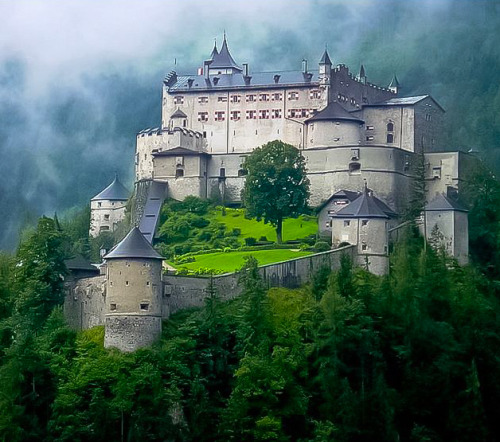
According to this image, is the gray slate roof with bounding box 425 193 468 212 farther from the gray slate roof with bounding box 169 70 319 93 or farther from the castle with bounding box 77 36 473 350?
the gray slate roof with bounding box 169 70 319 93

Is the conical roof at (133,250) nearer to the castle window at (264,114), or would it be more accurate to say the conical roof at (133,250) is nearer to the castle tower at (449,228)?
the castle tower at (449,228)

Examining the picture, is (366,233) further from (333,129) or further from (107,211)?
(107,211)

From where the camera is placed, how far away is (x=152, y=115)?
123m

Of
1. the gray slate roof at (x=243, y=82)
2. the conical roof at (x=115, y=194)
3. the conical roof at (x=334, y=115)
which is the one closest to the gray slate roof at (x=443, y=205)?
the conical roof at (x=334, y=115)

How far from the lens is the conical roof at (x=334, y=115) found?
289 feet

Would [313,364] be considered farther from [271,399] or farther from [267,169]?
[267,169]

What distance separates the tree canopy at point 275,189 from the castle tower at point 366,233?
6.84 meters

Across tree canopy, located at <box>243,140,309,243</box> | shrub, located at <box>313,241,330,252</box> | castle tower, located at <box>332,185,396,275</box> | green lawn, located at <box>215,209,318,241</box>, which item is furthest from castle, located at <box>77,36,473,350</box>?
tree canopy, located at <box>243,140,309,243</box>

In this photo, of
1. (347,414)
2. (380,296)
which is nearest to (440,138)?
(380,296)

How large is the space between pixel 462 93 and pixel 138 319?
61.5 m

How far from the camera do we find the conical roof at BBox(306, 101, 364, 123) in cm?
8806

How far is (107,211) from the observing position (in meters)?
94.4

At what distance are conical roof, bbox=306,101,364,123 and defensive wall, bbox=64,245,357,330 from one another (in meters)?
16.6

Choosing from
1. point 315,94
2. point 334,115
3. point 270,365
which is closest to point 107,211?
point 315,94
